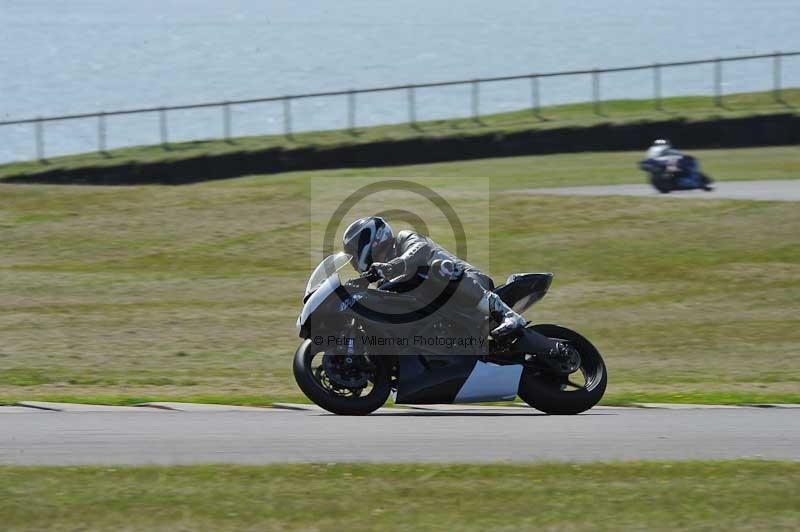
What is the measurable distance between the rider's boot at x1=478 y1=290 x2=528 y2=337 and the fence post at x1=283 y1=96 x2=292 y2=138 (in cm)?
2775

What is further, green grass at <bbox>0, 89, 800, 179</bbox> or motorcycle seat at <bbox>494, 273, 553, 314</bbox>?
green grass at <bbox>0, 89, 800, 179</bbox>

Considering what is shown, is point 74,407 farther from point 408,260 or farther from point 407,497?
point 407,497

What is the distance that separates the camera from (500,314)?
10867mm

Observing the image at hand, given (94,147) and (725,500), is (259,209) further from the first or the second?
(725,500)

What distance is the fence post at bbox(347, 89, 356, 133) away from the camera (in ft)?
128

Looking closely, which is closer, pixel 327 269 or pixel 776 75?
pixel 327 269

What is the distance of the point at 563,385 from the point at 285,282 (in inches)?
423

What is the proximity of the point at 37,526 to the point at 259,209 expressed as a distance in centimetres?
1996

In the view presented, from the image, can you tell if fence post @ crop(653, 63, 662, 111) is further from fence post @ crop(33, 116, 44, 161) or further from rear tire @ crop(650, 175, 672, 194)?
fence post @ crop(33, 116, 44, 161)

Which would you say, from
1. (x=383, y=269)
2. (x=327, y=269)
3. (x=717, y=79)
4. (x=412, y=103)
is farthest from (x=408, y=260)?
(x=717, y=79)

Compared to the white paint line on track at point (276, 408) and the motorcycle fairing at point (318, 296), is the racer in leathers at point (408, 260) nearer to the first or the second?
the motorcycle fairing at point (318, 296)

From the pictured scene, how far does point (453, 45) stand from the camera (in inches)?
2500

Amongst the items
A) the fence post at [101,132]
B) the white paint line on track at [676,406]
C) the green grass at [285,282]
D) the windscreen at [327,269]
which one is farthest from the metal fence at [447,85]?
the windscreen at [327,269]

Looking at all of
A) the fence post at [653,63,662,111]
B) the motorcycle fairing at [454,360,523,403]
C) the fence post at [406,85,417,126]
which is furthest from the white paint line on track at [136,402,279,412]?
the fence post at [653,63,662,111]
